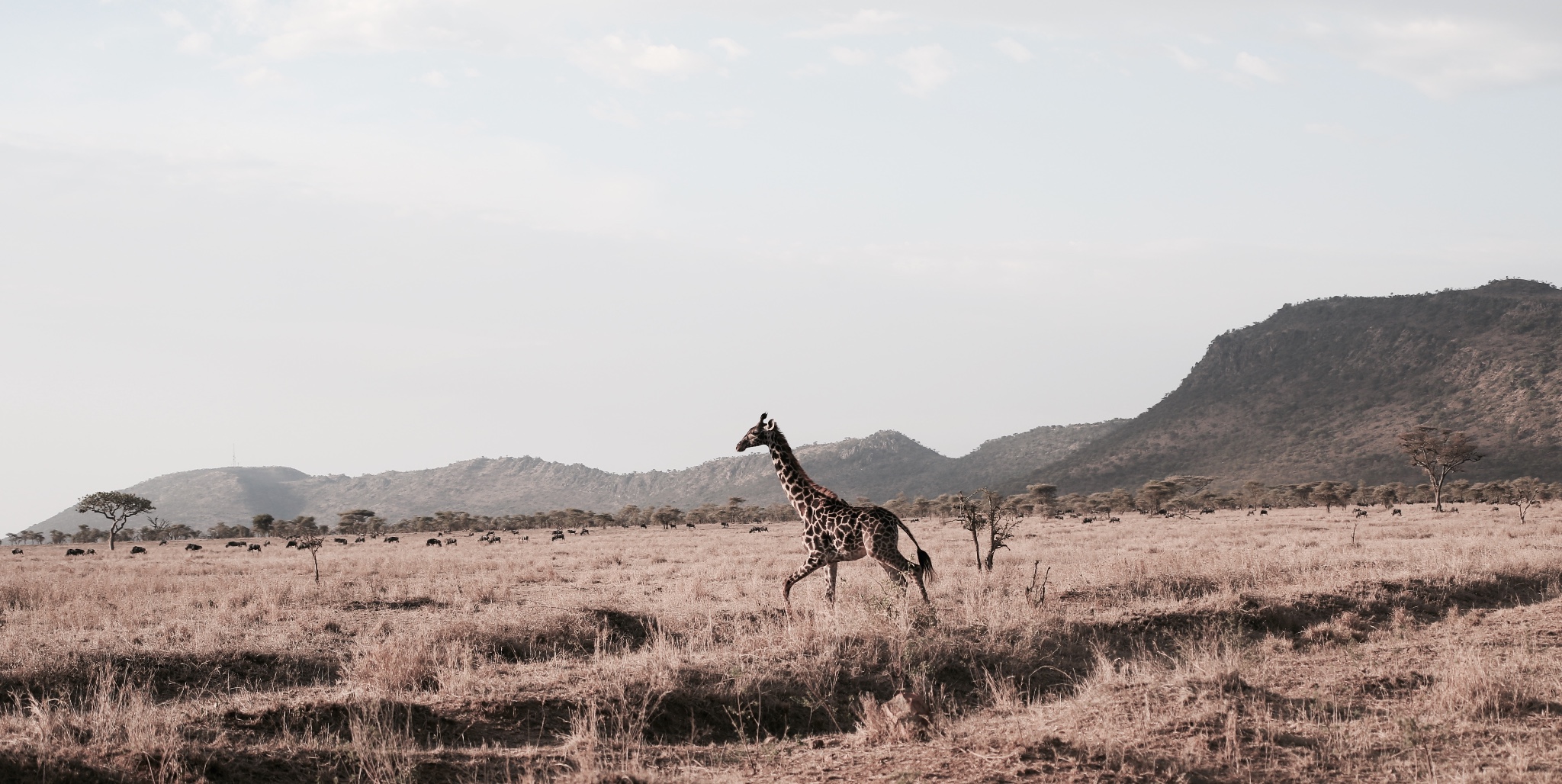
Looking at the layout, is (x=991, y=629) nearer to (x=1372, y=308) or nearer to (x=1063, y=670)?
(x=1063, y=670)

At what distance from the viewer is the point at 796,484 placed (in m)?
16.2

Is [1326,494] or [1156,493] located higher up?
[1156,493]

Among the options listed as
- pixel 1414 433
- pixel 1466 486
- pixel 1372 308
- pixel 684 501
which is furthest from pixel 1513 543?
pixel 684 501

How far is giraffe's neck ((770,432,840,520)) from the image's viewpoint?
1548 centimetres

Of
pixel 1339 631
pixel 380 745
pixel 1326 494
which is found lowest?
pixel 1326 494

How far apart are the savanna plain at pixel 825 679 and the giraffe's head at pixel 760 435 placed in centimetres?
267

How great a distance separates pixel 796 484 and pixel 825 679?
5563 mm

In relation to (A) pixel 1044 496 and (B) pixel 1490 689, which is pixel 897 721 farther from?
(A) pixel 1044 496

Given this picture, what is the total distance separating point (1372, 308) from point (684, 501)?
112566 millimetres

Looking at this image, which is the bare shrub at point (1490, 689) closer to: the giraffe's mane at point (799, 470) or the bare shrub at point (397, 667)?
the giraffe's mane at point (799, 470)

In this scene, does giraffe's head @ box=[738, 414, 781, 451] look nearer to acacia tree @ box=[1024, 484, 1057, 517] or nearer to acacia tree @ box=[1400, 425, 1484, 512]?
acacia tree @ box=[1400, 425, 1484, 512]

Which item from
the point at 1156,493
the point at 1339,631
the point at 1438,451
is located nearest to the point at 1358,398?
the point at 1156,493

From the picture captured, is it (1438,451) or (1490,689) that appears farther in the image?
(1438,451)

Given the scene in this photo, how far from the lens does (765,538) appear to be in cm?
4534
